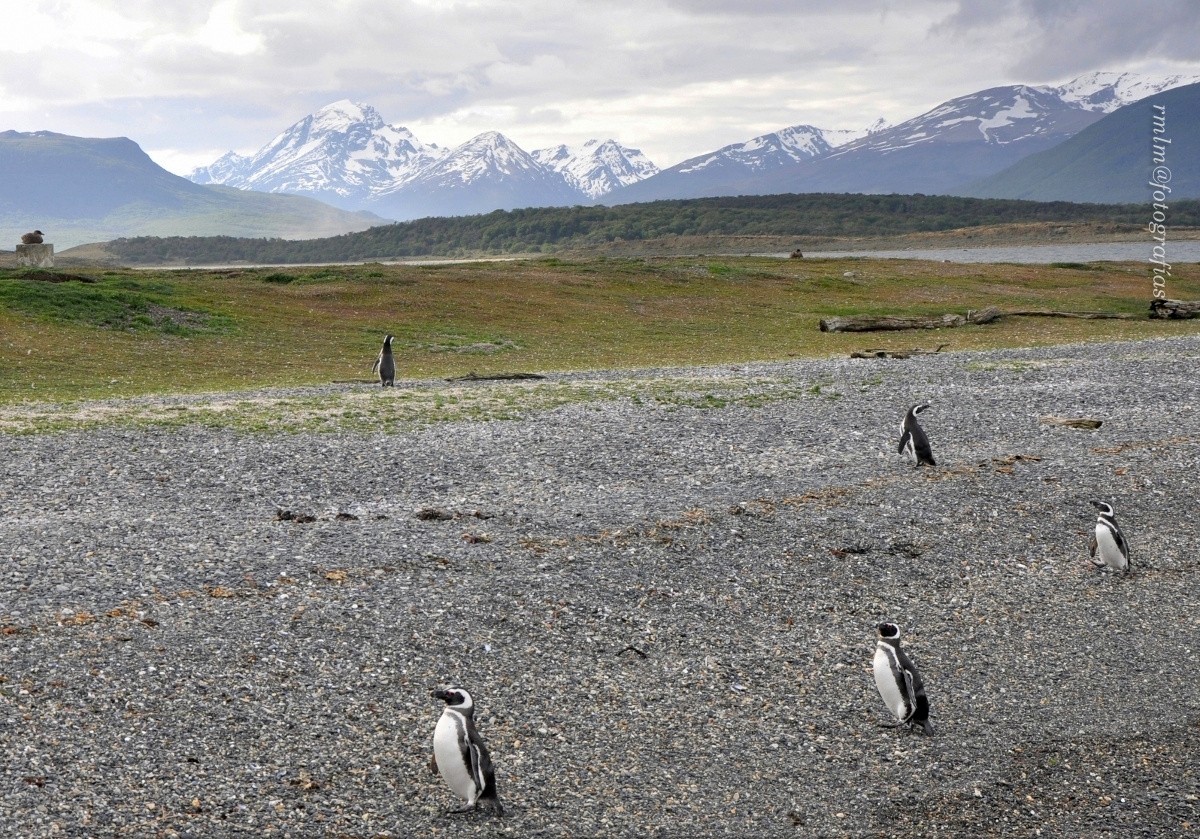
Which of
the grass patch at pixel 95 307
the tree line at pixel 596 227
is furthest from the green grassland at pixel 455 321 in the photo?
the tree line at pixel 596 227

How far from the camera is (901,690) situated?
8.51 m

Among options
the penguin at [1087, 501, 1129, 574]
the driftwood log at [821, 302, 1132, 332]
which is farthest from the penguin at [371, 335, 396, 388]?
the driftwood log at [821, 302, 1132, 332]

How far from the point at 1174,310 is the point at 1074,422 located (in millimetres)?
23690

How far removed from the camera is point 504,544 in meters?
11.8

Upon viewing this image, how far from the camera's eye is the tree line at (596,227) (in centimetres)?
14038

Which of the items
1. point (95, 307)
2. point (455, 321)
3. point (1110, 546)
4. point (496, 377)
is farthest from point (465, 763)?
point (455, 321)

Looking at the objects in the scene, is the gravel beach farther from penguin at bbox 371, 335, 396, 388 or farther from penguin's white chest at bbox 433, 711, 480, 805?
penguin at bbox 371, 335, 396, 388

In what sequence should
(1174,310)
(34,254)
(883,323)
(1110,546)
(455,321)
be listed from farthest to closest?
(34,254) < (1174,310) < (455,321) < (883,323) < (1110,546)

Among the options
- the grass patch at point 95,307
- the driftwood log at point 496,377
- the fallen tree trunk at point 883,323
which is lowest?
the driftwood log at point 496,377

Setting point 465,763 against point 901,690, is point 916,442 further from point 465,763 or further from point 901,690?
point 465,763

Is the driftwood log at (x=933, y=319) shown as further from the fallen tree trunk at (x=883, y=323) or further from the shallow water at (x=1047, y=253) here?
the shallow water at (x=1047, y=253)

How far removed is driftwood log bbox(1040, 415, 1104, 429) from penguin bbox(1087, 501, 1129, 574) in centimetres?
623

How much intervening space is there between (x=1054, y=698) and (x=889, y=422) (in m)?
9.74

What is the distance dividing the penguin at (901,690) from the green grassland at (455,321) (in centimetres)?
1673
